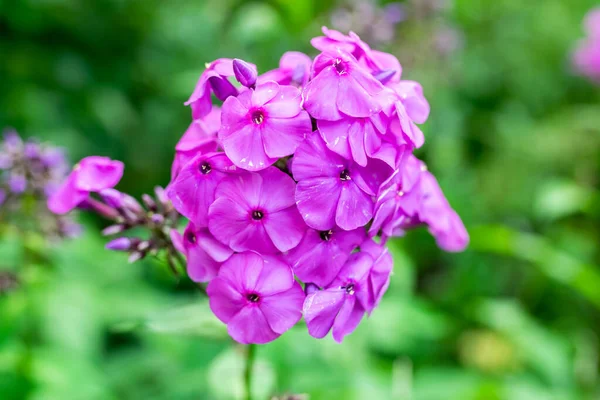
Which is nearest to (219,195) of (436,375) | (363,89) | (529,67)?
(363,89)

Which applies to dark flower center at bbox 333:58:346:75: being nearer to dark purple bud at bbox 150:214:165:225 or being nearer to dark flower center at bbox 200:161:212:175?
dark flower center at bbox 200:161:212:175

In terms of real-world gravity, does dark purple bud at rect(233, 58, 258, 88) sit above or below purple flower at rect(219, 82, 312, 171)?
above

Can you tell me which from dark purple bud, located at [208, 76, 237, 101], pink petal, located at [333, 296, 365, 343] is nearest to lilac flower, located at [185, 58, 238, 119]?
dark purple bud, located at [208, 76, 237, 101]

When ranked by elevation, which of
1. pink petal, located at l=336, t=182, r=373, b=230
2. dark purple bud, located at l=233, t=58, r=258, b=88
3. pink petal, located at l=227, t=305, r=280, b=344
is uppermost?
dark purple bud, located at l=233, t=58, r=258, b=88

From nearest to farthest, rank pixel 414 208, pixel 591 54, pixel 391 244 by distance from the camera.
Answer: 1. pixel 414 208
2. pixel 391 244
3. pixel 591 54

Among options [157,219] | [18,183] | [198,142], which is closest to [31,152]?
[18,183]

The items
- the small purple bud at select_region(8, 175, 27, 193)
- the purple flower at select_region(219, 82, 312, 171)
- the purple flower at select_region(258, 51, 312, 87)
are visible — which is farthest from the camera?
the small purple bud at select_region(8, 175, 27, 193)

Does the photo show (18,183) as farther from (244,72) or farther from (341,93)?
(341,93)

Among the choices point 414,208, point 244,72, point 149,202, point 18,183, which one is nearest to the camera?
point 244,72

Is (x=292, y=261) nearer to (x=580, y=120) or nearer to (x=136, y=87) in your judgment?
(x=136, y=87)
